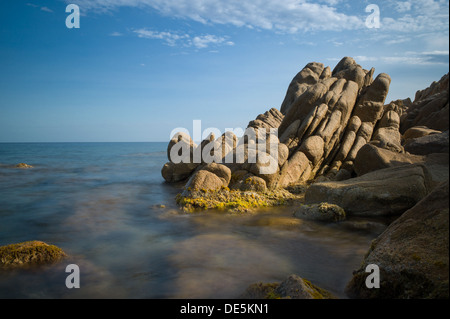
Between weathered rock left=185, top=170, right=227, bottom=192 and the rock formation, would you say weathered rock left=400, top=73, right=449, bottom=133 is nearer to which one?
the rock formation

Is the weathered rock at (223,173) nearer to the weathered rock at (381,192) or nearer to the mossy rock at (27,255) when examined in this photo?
the weathered rock at (381,192)

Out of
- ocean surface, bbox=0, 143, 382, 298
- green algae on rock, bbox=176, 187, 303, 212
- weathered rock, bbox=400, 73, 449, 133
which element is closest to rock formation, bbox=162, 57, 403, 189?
green algae on rock, bbox=176, 187, 303, 212

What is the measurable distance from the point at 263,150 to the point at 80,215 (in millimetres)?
11181

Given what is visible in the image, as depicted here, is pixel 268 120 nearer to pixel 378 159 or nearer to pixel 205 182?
pixel 378 159

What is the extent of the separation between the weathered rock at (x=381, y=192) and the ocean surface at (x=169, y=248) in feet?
5.21

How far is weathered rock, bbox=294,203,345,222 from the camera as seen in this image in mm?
13328

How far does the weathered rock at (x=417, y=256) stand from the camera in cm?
556

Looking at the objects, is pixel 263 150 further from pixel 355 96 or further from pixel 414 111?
pixel 414 111

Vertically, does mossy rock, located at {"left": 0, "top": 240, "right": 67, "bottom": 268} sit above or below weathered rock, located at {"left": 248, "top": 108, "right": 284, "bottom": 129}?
below

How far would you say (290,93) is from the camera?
1523 inches

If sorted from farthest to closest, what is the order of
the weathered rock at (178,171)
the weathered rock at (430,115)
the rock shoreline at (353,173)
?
the weathered rock at (430,115) < the weathered rock at (178,171) < the rock shoreline at (353,173)

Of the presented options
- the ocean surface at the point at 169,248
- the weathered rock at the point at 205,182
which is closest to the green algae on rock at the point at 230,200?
the weathered rock at the point at 205,182

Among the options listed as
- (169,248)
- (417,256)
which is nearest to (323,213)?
(169,248)

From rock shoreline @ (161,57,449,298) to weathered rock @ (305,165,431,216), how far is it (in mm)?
40
